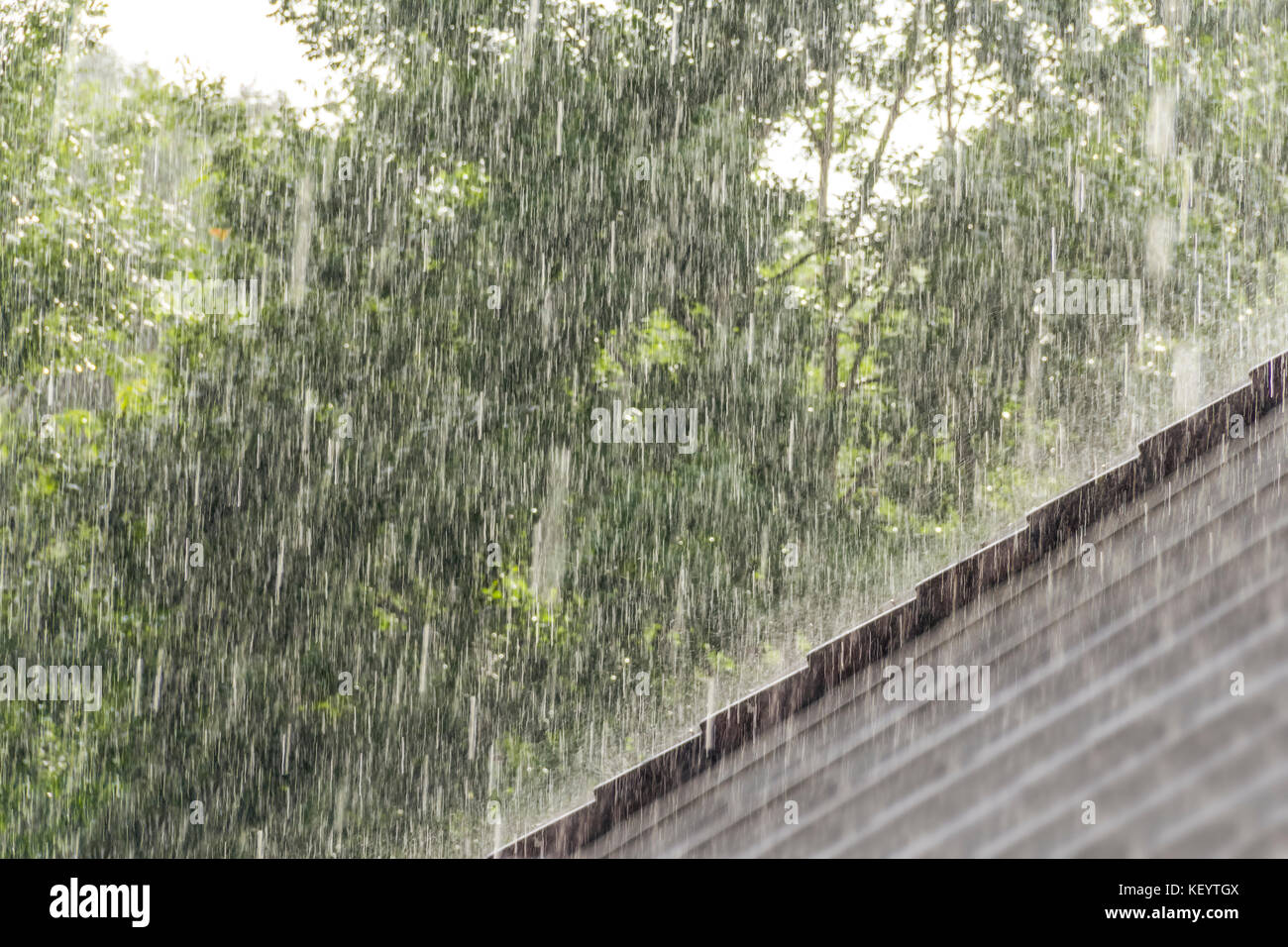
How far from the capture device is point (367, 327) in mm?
9773

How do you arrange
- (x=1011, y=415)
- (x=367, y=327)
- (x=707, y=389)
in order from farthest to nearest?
1. (x=1011, y=415)
2. (x=707, y=389)
3. (x=367, y=327)

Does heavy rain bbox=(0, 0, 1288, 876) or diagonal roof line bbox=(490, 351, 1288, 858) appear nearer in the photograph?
diagonal roof line bbox=(490, 351, 1288, 858)

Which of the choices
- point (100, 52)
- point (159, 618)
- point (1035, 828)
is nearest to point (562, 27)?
point (100, 52)

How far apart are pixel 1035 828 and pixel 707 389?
8707mm

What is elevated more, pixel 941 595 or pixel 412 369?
pixel 412 369

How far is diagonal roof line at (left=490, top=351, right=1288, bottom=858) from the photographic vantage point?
8.99ft

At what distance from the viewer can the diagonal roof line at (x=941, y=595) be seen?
2740mm

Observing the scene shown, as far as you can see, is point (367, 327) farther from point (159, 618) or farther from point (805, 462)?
point (805, 462)

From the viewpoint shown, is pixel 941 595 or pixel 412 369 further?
pixel 412 369

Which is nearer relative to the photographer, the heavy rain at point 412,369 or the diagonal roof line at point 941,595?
the diagonal roof line at point 941,595

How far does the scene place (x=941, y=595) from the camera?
2836mm

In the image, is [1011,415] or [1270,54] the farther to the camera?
[1011,415]
